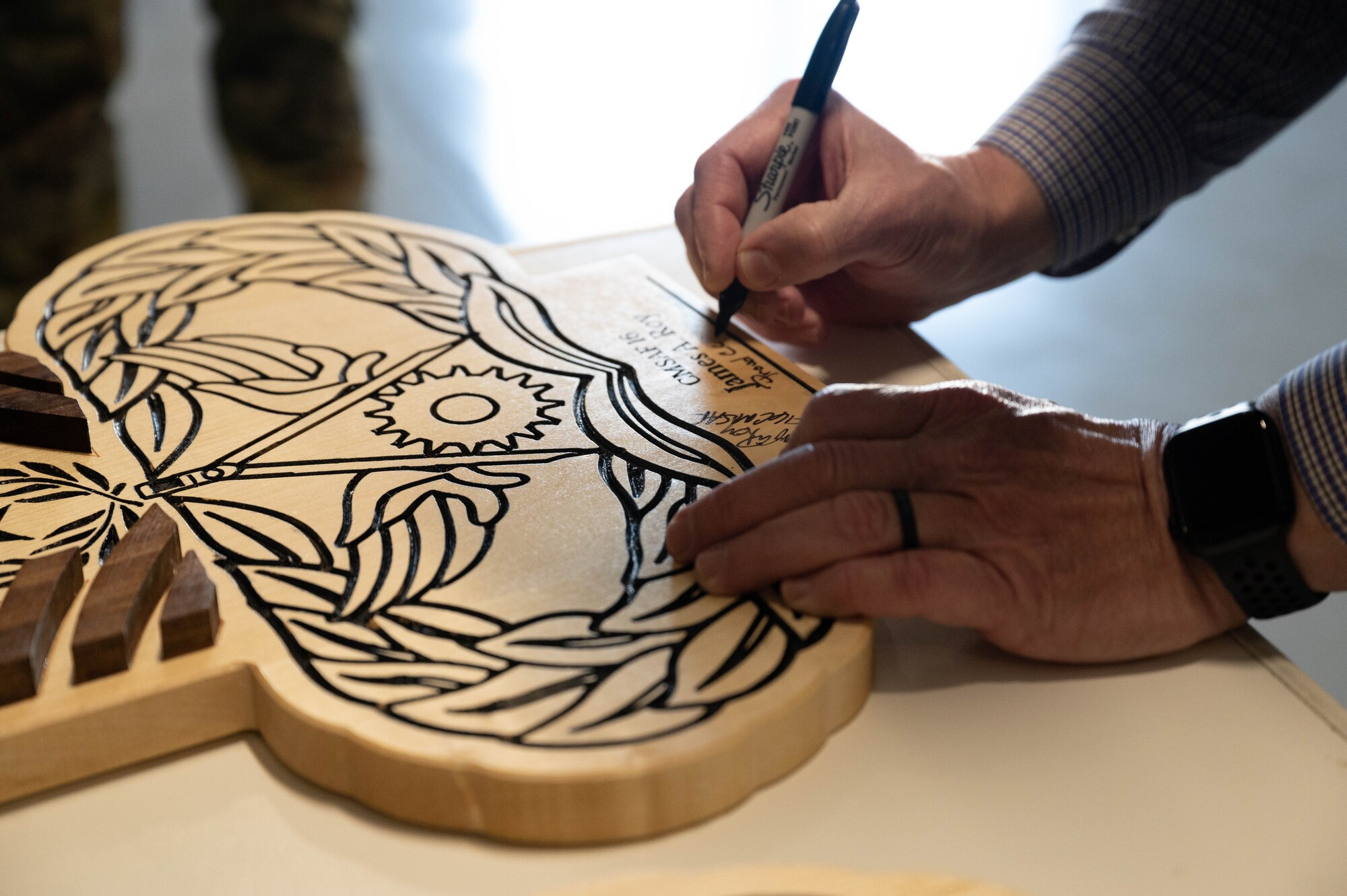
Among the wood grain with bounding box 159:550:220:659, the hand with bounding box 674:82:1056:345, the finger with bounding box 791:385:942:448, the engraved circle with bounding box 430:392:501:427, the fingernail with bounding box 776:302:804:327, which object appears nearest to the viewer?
the wood grain with bounding box 159:550:220:659

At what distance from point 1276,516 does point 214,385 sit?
0.84 metres

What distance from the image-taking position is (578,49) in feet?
10.0

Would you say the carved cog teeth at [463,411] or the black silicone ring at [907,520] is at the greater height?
the black silicone ring at [907,520]

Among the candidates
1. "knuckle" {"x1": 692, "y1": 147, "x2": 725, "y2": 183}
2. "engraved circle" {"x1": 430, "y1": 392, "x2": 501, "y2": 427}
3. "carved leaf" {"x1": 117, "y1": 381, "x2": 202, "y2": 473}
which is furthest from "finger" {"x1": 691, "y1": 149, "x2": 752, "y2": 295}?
"carved leaf" {"x1": 117, "y1": 381, "x2": 202, "y2": 473}

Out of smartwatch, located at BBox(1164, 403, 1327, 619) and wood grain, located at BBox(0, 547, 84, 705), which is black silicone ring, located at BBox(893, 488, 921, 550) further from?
wood grain, located at BBox(0, 547, 84, 705)

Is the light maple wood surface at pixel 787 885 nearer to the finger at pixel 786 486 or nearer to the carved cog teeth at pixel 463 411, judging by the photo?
the finger at pixel 786 486

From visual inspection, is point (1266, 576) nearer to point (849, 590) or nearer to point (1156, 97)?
point (849, 590)

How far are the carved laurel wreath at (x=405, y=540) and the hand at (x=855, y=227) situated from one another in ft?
0.59

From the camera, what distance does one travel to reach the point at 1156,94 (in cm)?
114

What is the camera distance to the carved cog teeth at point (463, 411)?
853 mm

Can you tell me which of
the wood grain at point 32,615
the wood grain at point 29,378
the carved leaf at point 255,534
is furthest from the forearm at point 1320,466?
the wood grain at point 29,378

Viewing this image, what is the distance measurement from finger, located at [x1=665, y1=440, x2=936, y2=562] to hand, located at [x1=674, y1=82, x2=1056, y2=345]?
304mm

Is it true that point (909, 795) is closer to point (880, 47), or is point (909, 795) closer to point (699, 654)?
point (699, 654)

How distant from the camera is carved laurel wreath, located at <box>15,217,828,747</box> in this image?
617 mm
